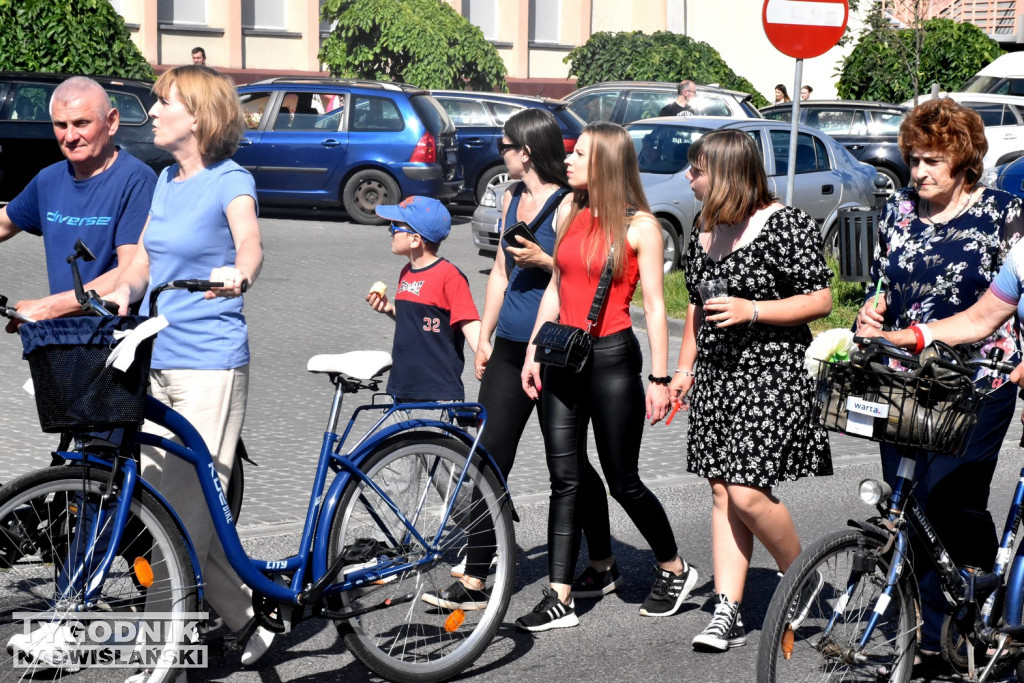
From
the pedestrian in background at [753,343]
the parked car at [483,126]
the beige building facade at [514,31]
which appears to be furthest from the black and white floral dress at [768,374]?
the beige building facade at [514,31]

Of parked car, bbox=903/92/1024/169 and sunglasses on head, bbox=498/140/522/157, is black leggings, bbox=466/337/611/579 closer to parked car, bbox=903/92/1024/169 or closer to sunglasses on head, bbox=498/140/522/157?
sunglasses on head, bbox=498/140/522/157

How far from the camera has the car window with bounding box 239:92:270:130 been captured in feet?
58.3

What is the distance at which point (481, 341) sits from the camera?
5.62 meters

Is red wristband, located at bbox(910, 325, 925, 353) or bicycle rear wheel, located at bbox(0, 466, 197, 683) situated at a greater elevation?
red wristband, located at bbox(910, 325, 925, 353)

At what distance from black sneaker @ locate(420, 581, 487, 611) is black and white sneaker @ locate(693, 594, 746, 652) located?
810 millimetres

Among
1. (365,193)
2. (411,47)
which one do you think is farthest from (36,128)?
(411,47)

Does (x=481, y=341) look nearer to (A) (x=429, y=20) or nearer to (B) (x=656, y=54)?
(A) (x=429, y=20)

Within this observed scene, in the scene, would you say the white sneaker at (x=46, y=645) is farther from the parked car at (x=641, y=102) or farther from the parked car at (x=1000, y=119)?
the parked car at (x=1000, y=119)

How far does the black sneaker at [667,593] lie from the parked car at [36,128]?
1162cm

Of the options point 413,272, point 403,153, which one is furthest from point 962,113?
point 403,153

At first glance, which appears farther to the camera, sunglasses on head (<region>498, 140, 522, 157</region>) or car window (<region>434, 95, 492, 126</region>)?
car window (<region>434, 95, 492, 126</region>)

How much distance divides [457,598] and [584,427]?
92cm

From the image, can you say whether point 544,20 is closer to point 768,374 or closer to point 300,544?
point 768,374

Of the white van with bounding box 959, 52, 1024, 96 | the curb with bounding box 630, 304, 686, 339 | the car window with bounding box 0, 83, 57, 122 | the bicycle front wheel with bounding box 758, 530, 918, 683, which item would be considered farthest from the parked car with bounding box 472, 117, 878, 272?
the white van with bounding box 959, 52, 1024, 96
